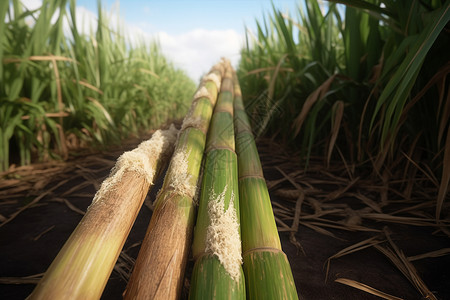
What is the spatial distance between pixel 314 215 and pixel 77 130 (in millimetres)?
1949

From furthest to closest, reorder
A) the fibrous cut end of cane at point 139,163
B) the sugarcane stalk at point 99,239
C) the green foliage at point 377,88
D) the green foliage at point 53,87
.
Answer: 1. the green foliage at point 53,87
2. the green foliage at point 377,88
3. the fibrous cut end of cane at point 139,163
4. the sugarcane stalk at point 99,239

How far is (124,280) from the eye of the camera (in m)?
0.77

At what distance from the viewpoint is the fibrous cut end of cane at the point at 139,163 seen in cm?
69

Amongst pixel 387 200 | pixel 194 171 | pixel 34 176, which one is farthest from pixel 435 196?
pixel 34 176

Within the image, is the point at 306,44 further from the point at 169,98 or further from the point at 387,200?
the point at 169,98

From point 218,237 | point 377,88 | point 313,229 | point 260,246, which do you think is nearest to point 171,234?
point 218,237

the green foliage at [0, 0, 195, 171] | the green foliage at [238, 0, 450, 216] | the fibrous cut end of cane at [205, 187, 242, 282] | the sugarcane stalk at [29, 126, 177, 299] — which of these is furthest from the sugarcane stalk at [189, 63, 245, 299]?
the green foliage at [0, 0, 195, 171]

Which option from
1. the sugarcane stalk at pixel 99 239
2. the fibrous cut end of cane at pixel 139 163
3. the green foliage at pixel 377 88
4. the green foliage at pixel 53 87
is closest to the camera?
the sugarcane stalk at pixel 99 239

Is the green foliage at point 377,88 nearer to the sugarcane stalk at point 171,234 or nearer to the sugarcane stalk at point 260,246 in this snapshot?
the sugarcane stalk at point 260,246

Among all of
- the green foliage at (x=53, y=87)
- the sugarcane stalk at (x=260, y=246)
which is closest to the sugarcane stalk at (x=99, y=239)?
the sugarcane stalk at (x=260, y=246)

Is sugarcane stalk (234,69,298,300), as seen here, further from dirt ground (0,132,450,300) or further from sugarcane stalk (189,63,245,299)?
dirt ground (0,132,450,300)

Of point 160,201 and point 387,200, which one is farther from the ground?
point 160,201

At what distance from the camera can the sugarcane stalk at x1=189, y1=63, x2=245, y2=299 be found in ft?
1.76

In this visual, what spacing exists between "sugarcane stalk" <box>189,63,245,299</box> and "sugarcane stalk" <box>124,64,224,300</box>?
0.04 metres
